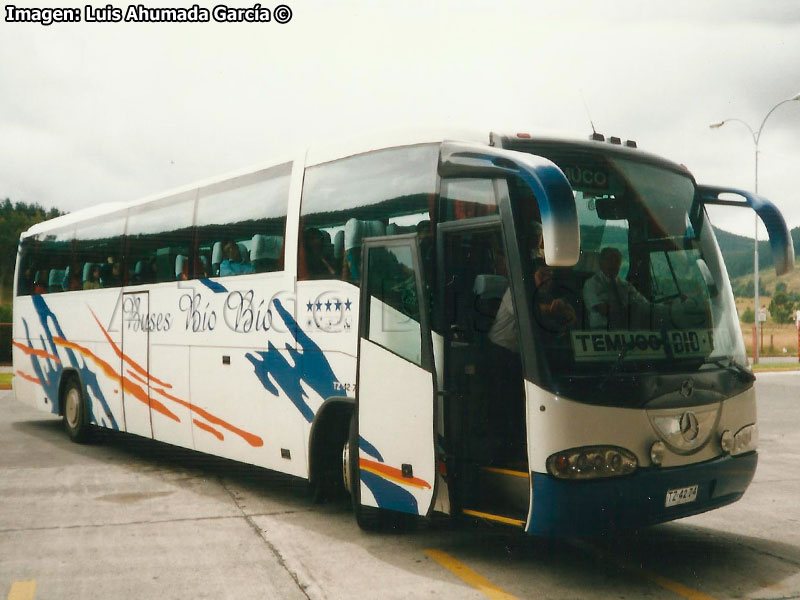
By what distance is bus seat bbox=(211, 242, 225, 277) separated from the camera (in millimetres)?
9312

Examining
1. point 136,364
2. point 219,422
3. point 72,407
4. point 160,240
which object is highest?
point 160,240

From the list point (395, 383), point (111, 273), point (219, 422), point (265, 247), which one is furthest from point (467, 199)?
point (111, 273)

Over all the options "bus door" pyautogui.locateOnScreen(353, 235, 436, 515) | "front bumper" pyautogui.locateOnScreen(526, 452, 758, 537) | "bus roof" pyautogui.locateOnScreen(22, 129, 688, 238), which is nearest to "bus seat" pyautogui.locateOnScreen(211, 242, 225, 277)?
"bus roof" pyautogui.locateOnScreen(22, 129, 688, 238)

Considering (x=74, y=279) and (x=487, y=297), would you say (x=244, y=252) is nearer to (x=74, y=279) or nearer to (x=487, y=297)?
(x=487, y=297)

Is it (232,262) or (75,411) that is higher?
(232,262)

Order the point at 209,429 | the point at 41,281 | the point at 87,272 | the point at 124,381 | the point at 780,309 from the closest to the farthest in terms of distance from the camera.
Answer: the point at 209,429, the point at 124,381, the point at 87,272, the point at 41,281, the point at 780,309

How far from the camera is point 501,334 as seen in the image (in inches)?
236

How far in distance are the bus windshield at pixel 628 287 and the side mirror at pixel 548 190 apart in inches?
12.5

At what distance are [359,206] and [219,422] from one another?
3313 mm

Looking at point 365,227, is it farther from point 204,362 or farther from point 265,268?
point 204,362

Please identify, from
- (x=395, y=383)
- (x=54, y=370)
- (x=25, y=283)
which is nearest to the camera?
(x=395, y=383)

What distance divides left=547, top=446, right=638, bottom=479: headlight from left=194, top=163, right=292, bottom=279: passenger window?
3.70 metres

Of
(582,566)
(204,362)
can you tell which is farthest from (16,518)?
(582,566)

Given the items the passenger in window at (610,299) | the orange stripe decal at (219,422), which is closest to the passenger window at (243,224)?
the orange stripe decal at (219,422)
